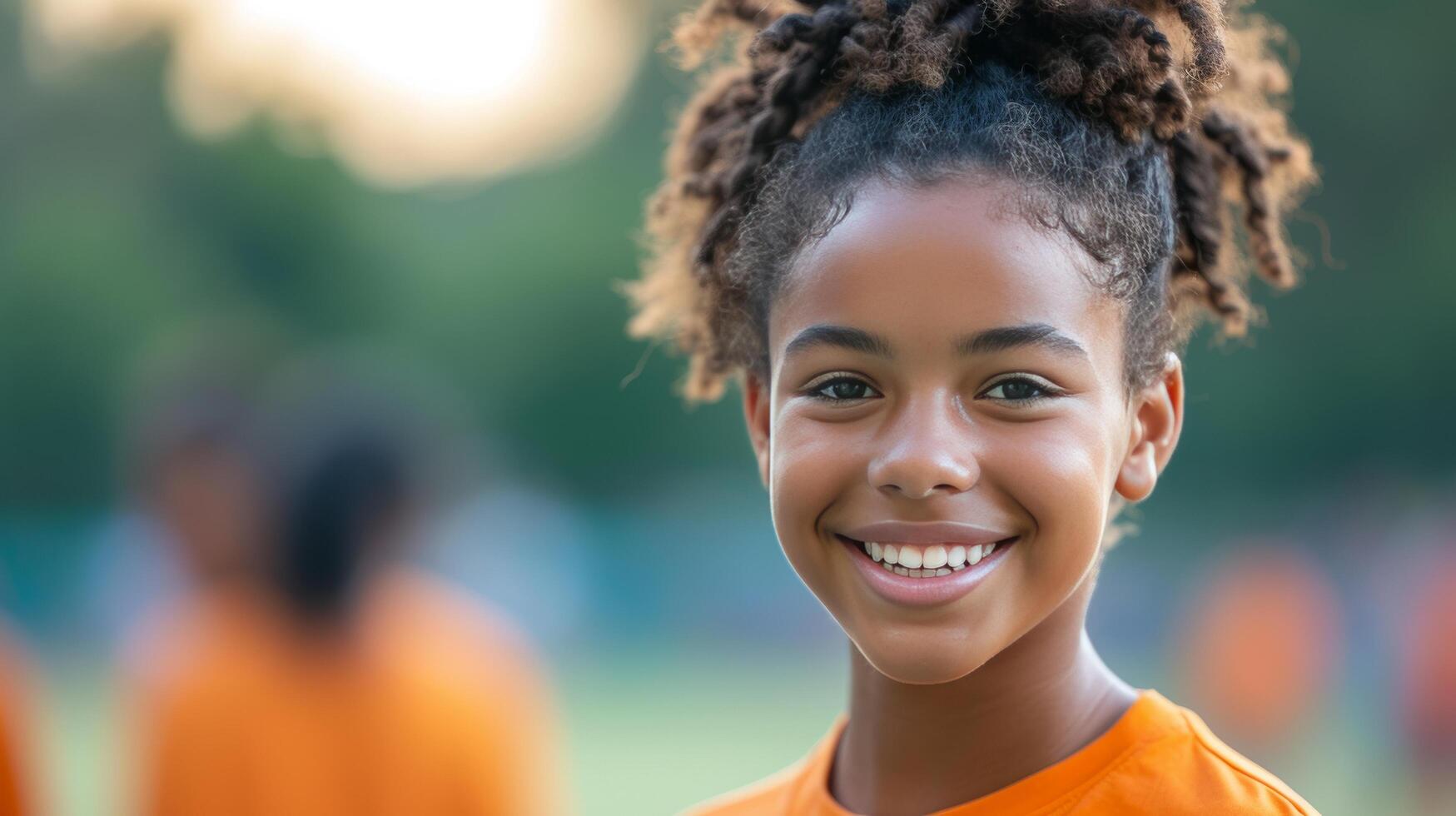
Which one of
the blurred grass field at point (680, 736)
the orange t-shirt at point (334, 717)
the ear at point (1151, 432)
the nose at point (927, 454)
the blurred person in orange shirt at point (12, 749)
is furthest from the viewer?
the blurred grass field at point (680, 736)

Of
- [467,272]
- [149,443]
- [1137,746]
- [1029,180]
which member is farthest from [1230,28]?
[467,272]

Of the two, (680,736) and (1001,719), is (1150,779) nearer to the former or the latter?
(1001,719)

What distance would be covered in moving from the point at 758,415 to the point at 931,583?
509 mm

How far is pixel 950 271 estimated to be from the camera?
2.00 m

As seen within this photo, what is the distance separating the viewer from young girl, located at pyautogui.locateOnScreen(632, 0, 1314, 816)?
200 centimetres

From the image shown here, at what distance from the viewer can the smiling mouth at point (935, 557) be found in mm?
2029

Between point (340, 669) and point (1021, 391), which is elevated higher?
point (340, 669)

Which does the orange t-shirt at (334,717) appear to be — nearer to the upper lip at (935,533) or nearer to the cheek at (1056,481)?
the upper lip at (935,533)

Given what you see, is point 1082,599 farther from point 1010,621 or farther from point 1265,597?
point 1265,597

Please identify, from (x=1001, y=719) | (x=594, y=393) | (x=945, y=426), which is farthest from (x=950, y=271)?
(x=594, y=393)

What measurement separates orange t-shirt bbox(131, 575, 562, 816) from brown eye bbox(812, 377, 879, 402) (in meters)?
1.55

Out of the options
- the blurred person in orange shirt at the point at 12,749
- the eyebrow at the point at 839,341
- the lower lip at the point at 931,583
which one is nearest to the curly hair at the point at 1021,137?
the eyebrow at the point at 839,341

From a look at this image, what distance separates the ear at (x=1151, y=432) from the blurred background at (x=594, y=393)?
1.85 meters

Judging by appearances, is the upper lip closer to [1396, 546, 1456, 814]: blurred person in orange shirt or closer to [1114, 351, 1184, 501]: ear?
[1114, 351, 1184, 501]: ear
